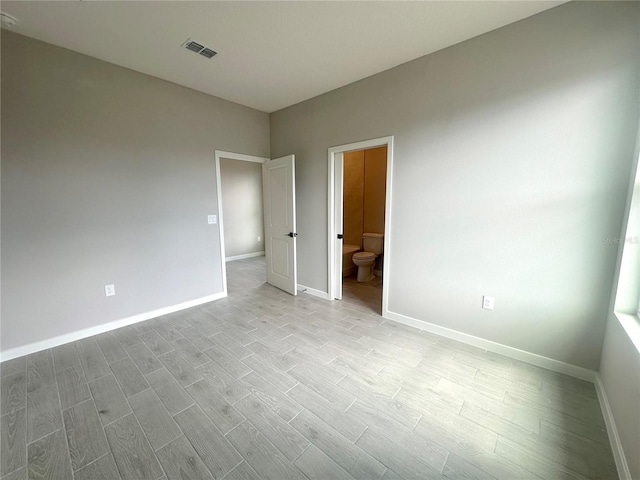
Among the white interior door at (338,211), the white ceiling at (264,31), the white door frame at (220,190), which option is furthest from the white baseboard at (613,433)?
the white door frame at (220,190)

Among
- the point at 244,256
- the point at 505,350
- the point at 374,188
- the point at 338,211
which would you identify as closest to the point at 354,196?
the point at 374,188

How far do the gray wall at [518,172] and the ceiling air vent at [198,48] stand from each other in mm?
1565

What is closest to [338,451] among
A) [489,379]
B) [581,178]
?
[489,379]

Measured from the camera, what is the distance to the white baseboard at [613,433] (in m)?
1.15

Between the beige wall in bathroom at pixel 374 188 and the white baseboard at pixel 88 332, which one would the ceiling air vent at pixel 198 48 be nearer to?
the white baseboard at pixel 88 332

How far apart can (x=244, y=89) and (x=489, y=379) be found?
3.89 metres

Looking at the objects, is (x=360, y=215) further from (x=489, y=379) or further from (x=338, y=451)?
(x=338, y=451)

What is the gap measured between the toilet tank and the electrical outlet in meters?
2.27

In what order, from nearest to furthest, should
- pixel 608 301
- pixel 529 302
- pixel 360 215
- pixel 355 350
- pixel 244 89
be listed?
pixel 608 301 → pixel 529 302 → pixel 355 350 → pixel 244 89 → pixel 360 215

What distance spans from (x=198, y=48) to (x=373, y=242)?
11.7ft

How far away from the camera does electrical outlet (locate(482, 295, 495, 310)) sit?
2141mm

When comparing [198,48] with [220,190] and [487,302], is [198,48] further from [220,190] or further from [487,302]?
[487,302]

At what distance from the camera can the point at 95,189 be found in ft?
7.92

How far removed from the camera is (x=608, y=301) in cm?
169
